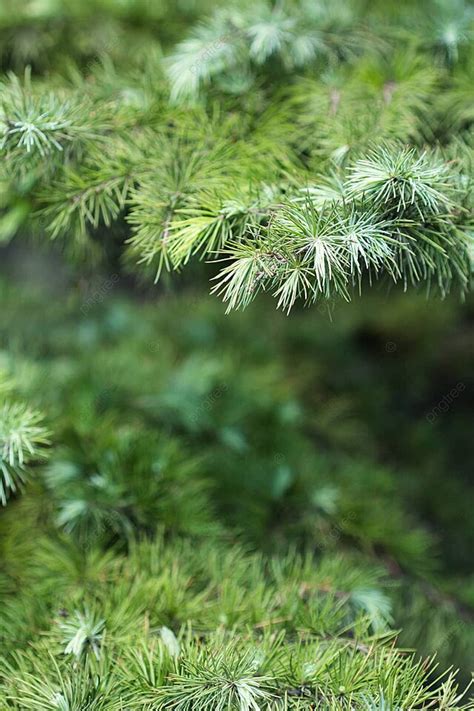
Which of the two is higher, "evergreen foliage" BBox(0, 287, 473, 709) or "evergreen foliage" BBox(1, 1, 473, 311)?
"evergreen foliage" BBox(1, 1, 473, 311)

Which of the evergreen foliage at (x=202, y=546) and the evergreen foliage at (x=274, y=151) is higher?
the evergreen foliage at (x=274, y=151)

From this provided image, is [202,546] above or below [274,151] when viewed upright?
below

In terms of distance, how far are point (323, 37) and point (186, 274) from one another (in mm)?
199

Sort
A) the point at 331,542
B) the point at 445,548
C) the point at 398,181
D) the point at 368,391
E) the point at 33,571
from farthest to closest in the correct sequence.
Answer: the point at 368,391 < the point at 445,548 < the point at 331,542 < the point at 33,571 < the point at 398,181

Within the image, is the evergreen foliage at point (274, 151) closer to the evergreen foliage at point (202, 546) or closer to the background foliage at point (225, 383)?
the background foliage at point (225, 383)

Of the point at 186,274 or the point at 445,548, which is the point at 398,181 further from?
the point at 445,548

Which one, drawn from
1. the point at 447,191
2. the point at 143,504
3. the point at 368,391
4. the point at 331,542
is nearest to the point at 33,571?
the point at 143,504

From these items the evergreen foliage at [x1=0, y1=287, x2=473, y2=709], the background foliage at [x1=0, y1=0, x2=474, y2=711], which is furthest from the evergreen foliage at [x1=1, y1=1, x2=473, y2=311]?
the evergreen foliage at [x1=0, y1=287, x2=473, y2=709]

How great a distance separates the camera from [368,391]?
2.56 feet

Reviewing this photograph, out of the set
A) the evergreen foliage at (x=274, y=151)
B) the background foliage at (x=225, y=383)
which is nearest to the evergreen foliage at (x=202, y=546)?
the background foliage at (x=225, y=383)

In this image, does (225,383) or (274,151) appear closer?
(274,151)

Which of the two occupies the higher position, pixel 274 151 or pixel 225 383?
pixel 274 151

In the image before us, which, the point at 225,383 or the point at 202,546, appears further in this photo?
the point at 225,383

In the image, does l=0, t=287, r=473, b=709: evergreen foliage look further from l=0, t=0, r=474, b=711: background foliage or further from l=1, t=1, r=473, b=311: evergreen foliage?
l=1, t=1, r=473, b=311: evergreen foliage
